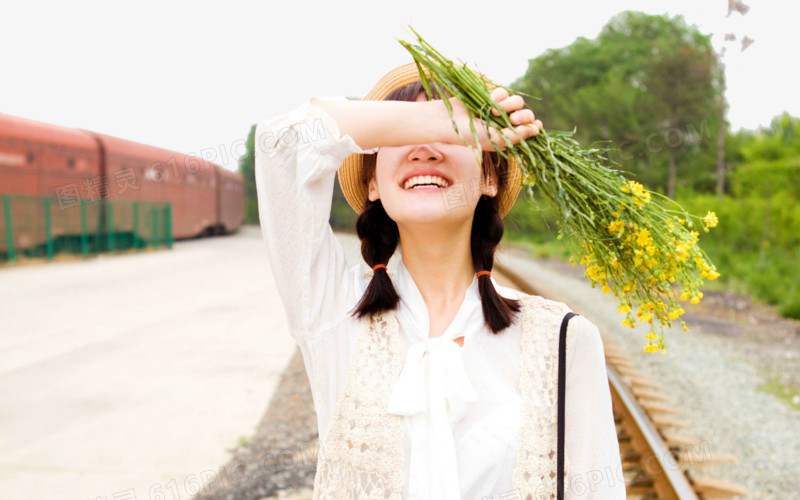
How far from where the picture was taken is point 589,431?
137 centimetres

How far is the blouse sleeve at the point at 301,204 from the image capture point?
4.20 feet

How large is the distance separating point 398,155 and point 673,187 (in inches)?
1395

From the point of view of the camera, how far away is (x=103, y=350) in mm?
7680

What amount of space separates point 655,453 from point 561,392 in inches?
105

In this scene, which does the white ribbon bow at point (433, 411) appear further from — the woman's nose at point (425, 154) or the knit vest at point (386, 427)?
the woman's nose at point (425, 154)

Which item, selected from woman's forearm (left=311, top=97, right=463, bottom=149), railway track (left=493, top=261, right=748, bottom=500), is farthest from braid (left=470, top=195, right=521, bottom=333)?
railway track (left=493, top=261, right=748, bottom=500)

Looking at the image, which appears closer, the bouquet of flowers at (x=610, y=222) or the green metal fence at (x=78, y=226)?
the bouquet of flowers at (x=610, y=222)

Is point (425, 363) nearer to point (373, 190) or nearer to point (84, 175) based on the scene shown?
point (373, 190)

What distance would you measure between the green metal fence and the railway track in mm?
16401

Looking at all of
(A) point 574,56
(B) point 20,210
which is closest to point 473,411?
(B) point 20,210

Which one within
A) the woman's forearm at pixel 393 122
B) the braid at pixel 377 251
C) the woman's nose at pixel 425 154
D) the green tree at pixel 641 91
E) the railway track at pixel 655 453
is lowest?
the railway track at pixel 655 453

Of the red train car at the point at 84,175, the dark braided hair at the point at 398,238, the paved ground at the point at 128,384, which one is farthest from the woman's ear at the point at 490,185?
the red train car at the point at 84,175

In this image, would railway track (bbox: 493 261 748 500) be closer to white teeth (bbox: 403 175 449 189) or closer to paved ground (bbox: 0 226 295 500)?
white teeth (bbox: 403 175 449 189)

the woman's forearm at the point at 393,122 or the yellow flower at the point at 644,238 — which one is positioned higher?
the woman's forearm at the point at 393,122
